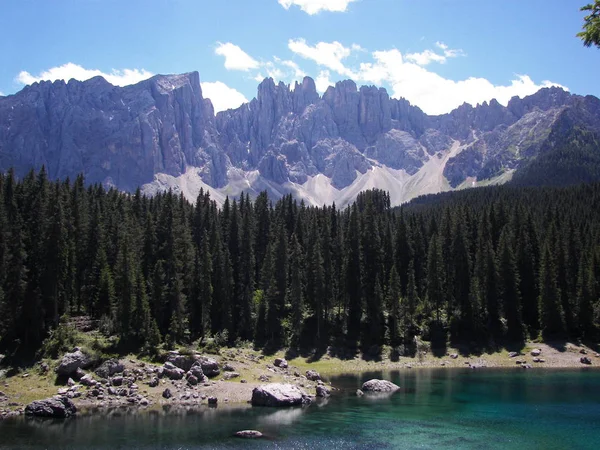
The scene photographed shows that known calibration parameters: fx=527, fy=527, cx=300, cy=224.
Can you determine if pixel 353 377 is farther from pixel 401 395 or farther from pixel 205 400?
pixel 205 400

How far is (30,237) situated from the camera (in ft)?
254

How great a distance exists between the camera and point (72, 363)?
58.8 m

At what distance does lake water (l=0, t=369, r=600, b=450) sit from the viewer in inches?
1615

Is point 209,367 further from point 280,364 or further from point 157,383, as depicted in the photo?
point 280,364

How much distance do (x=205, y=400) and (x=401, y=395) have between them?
22261 millimetres

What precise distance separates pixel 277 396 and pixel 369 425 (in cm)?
1251

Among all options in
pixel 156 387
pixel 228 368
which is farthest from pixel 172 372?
pixel 228 368

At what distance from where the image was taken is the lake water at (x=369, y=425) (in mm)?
41031

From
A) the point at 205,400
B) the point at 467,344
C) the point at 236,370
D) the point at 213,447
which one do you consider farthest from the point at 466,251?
the point at 213,447

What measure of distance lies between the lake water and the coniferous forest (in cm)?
2458

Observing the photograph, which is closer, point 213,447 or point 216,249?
point 213,447

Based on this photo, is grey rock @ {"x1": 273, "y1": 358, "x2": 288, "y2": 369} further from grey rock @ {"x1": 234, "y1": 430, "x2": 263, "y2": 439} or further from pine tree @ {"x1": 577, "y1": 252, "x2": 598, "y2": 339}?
pine tree @ {"x1": 577, "y1": 252, "x2": 598, "y2": 339}

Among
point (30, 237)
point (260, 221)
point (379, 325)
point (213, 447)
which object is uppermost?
point (260, 221)

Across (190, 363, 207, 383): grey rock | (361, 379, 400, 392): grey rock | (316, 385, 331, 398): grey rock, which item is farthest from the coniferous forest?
(361, 379, 400, 392): grey rock
